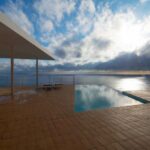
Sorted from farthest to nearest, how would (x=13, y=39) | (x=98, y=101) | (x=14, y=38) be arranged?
(x=98, y=101)
(x=13, y=39)
(x=14, y=38)

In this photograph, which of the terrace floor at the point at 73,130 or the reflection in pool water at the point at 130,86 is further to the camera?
the reflection in pool water at the point at 130,86

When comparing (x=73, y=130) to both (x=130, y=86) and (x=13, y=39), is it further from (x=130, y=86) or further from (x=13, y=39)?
(x=130, y=86)

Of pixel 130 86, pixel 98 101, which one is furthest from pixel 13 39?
pixel 130 86

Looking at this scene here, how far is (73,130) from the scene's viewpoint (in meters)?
2.42

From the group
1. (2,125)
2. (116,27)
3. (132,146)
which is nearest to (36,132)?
(2,125)

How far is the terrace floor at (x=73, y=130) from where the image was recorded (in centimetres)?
198

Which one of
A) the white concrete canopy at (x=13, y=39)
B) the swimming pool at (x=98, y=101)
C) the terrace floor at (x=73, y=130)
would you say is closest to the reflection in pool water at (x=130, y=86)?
the swimming pool at (x=98, y=101)

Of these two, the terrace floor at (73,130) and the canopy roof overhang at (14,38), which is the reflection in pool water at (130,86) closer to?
the terrace floor at (73,130)

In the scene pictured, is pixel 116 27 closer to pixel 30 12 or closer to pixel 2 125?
pixel 30 12

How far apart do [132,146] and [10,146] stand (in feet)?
6.66

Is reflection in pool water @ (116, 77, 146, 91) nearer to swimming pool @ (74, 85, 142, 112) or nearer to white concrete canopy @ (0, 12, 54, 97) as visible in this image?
swimming pool @ (74, 85, 142, 112)

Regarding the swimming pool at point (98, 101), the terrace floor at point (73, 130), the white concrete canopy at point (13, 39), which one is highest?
the white concrete canopy at point (13, 39)

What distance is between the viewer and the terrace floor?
1.98 m

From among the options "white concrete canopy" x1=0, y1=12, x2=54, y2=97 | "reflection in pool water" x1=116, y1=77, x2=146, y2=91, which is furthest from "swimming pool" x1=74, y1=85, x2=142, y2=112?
"reflection in pool water" x1=116, y1=77, x2=146, y2=91
